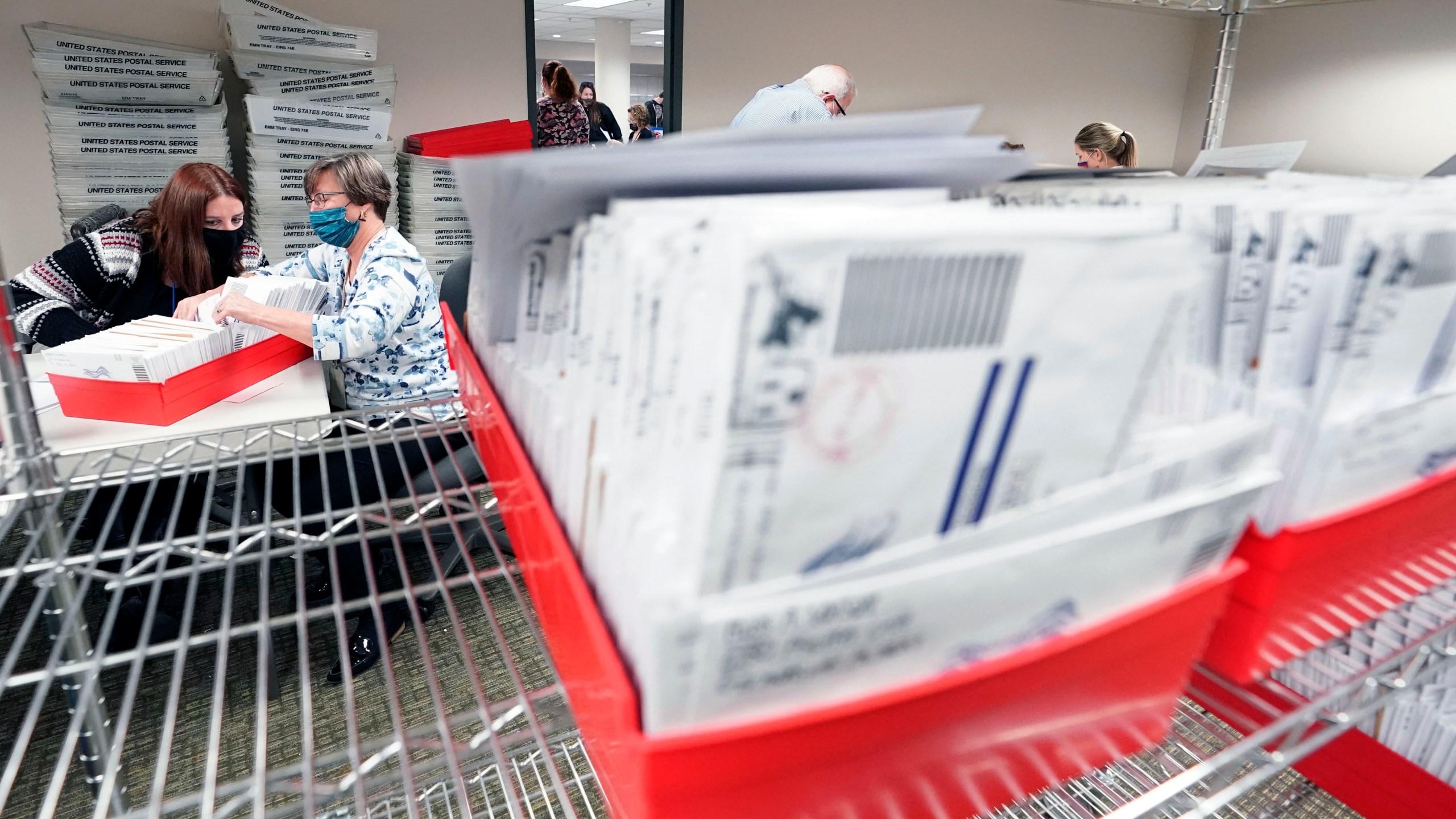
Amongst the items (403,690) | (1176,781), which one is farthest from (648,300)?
(403,690)

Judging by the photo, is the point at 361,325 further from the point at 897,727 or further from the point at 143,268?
the point at 897,727

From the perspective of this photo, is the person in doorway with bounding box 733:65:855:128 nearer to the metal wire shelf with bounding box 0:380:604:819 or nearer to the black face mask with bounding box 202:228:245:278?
the black face mask with bounding box 202:228:245:278

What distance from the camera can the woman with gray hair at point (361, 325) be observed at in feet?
5.35

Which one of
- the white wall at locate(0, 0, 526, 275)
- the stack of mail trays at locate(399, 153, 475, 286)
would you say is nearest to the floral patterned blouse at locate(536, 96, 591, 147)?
the white wall at locate(0, 0, 526, 275)

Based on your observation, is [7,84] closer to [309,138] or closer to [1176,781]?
[309,138]

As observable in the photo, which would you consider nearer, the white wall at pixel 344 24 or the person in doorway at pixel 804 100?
the white wall at pixel 344 24

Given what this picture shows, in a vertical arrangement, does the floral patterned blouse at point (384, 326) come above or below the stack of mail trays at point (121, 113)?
below

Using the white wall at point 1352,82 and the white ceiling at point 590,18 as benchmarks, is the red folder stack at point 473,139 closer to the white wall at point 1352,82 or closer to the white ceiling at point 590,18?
the white ceiling at point 590,18

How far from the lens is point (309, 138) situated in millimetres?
2629

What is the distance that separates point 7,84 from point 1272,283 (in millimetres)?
3289

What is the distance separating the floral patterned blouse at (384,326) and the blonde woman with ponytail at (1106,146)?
8.60 feet

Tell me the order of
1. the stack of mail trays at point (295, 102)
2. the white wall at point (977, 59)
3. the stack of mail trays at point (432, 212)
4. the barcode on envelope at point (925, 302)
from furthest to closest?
the white wall at point (977, 59)
the stack of mail trays at point (432, 212)
the stack of mail trays at point (295, 102)
the barcode on envelope at point (925, 302)

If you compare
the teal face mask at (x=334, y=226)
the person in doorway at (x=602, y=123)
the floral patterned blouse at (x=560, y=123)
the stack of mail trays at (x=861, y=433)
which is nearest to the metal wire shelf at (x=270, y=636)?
the stack of mail trays at (x=861, y=433)

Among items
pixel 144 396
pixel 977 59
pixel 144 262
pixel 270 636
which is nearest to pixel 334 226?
pixel 144 262
